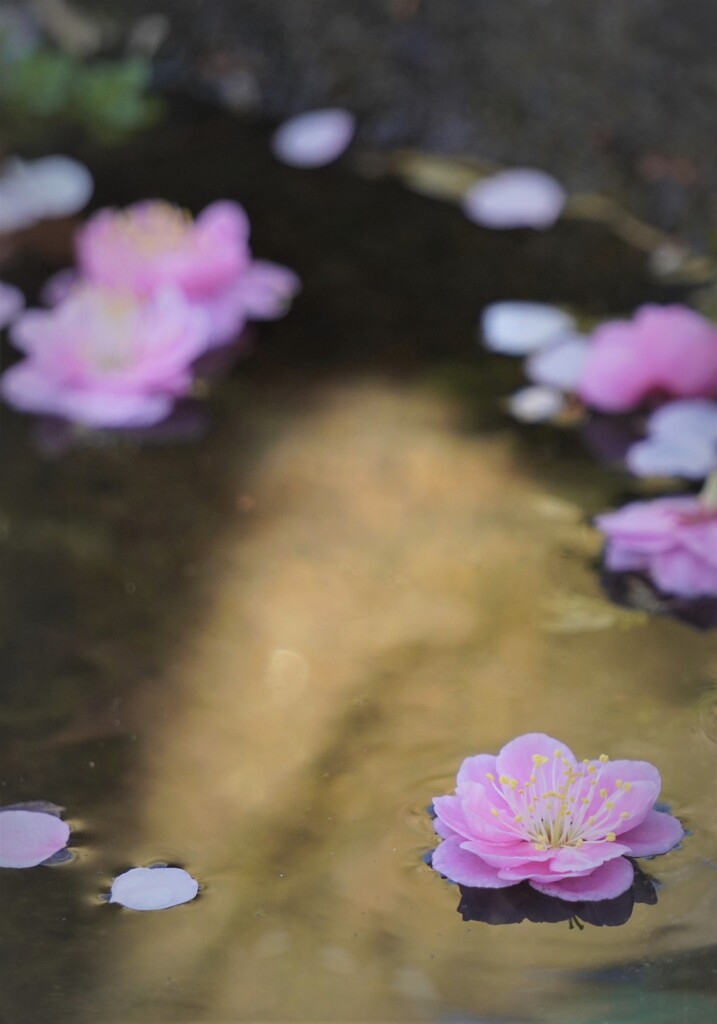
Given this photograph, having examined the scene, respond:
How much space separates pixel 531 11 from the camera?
1.21 m

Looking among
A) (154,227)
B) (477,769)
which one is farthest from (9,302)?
(477,769)

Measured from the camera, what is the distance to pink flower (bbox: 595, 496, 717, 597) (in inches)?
28.9

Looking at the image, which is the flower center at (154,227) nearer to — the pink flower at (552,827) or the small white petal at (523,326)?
the small white petal at (523,326)

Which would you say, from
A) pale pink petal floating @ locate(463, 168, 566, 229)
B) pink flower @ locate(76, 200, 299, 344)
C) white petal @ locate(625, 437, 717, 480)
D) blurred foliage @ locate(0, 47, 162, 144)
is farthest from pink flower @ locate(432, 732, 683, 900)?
blurred foliage @ locate(0, 47, 162, 144)

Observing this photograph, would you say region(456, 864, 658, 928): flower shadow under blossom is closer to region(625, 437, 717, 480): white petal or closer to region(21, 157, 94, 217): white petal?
region(625, 437, 717, 480): white petal

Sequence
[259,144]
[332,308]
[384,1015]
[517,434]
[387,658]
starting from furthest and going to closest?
1. [259,144]
2. [332,308]
3. [517,434]
4. [387,658]
5. [384,1015]

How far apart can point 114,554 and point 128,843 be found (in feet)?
0.73

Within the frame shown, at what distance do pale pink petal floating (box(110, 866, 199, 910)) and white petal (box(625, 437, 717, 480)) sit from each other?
1.26ft

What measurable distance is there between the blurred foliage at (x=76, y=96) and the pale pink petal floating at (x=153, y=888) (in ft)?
2.51

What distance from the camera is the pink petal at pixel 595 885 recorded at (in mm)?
562

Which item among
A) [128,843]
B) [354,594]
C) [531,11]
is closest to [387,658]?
[354,594]

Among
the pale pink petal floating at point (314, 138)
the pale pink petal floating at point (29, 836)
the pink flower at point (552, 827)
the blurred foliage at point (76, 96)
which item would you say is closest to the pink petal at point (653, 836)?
the pink flower at point (552, 827)

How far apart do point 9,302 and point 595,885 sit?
2.08ft

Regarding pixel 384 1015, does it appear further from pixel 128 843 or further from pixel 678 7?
pixel 678 7
